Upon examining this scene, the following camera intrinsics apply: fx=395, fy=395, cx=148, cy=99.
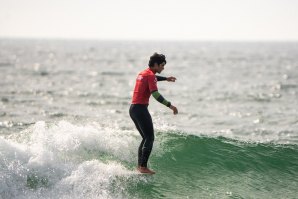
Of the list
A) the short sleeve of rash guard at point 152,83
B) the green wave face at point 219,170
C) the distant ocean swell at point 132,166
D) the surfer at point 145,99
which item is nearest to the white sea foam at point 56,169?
the distant ocean swell at point 132,166

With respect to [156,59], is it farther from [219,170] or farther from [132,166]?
[219,170]

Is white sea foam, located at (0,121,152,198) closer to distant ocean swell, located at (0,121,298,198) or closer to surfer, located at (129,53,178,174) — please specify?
distant ocean swell, located at (0,121,298,198)

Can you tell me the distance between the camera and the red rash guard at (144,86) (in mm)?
7738

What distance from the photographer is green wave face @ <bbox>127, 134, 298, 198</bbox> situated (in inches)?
328

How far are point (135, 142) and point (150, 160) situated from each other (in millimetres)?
787

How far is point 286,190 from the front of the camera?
889cm

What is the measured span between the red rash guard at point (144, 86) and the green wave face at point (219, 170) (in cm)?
177

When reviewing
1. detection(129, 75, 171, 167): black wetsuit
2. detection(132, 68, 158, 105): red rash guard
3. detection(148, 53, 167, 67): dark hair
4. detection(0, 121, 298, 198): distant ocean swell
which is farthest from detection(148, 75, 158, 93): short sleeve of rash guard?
detection(0, 121, 298, 198): distant ocean swell

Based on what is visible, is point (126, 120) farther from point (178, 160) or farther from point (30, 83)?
point (30, 83)

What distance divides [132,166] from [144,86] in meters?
2.28

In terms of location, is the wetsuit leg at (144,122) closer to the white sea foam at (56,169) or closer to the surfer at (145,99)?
the surfer at (145,99)

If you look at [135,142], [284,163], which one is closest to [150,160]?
[135,142]

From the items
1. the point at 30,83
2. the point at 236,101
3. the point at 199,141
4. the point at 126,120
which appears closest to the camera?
the point at 199,141

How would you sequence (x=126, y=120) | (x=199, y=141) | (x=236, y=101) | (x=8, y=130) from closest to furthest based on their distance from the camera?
(x=199, y=141), (x=8, y=130), (x=126, y=120), (x=236, y=101)
